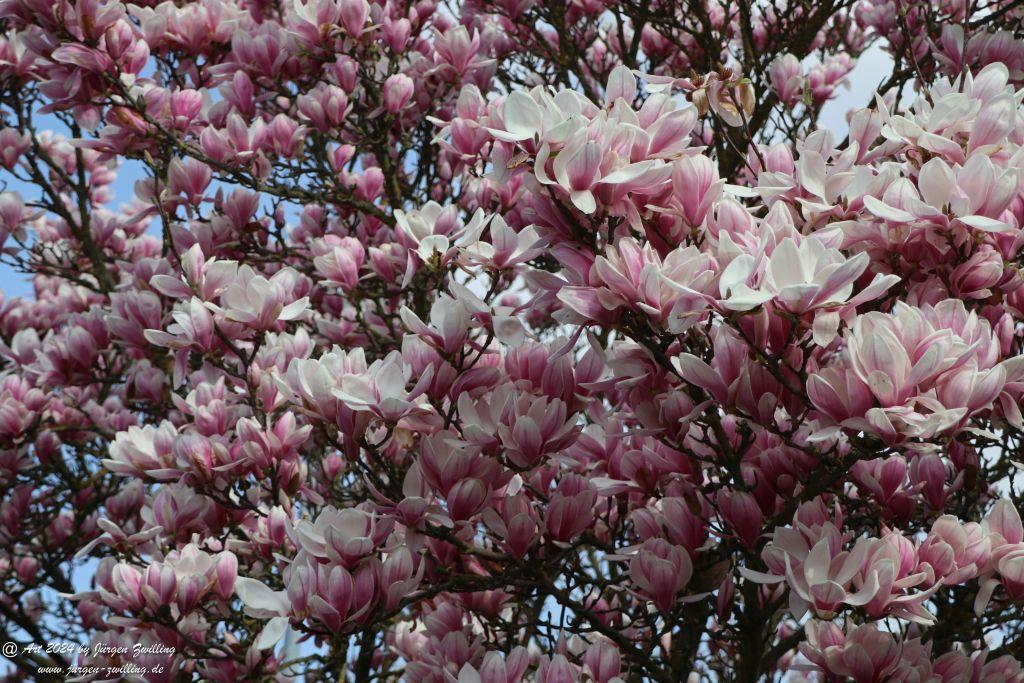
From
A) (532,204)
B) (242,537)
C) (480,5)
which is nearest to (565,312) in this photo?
(532,204)

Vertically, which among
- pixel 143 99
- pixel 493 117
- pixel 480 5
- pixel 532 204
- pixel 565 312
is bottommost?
pixel 565 312

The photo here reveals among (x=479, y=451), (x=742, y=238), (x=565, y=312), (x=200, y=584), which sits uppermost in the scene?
(x=742, y=238)

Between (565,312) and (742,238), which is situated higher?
(742,238)

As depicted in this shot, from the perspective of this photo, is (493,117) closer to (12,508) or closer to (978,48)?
(978,48)

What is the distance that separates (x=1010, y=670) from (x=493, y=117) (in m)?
1.59

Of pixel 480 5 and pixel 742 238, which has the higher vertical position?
pixel 480 5

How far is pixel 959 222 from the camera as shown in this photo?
1.73m

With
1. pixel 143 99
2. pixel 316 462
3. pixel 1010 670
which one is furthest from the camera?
pixel 316 462

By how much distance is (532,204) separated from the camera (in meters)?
1.80

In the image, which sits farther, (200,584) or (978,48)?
(978,48)

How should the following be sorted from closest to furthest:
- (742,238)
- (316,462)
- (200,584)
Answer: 1. (742,238)
2. (200,584)
3. (316,462)

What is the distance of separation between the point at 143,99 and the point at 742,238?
244 cm

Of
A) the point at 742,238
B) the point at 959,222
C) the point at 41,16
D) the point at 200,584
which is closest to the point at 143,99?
the point at 41,16

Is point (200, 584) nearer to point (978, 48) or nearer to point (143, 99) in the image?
point (143, 99)
